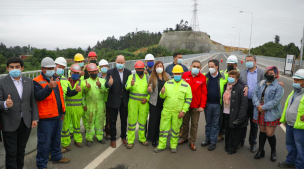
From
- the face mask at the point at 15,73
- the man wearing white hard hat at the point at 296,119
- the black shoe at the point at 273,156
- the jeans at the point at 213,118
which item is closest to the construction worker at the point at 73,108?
the face mask at the point at 15,73

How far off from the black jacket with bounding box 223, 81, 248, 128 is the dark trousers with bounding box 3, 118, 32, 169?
3.94 metres

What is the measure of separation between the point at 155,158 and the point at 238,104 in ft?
6.84

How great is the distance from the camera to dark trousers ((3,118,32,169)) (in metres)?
3.44

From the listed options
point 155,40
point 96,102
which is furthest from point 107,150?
point 155,40

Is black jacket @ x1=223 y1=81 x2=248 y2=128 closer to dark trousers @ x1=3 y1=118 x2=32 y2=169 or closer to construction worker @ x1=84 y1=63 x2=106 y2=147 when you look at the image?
construction worker @ x1=84 y1=63 x2=106 y2=147

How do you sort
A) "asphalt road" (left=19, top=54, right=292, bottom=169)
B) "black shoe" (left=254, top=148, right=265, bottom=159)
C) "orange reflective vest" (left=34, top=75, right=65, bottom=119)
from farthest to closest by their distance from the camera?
"black shoe" (left=254, top=148, right=265, bottom=159), "asphalt road" (left=19, top=54, right=292, bottom=169), "orange reflective vest" (left=34, top=75, right=65, bottom=119)

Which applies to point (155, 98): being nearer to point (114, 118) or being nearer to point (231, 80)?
point (114, 118)

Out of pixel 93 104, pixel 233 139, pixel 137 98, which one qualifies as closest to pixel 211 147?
pixel 233 139

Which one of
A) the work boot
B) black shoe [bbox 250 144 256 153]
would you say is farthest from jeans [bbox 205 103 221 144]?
the work boot

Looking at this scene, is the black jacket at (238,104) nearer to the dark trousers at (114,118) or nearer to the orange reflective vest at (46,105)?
the dark trousers at (114,118)

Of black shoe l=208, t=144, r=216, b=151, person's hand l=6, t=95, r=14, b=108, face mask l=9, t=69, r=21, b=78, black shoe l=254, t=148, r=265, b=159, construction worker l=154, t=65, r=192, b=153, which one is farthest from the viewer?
black shoe l=208, t=144, r=216, b=151

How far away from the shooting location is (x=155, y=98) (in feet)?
16.4

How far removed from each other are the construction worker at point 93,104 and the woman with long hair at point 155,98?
112cm

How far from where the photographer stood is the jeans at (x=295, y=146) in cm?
387
